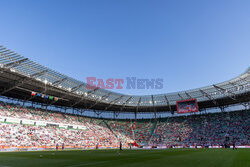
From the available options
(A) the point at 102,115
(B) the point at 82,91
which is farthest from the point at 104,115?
(B) the point at 82,91

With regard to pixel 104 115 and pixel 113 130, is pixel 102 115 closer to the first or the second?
pixel 104 115

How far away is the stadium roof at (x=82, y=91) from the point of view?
118 feet

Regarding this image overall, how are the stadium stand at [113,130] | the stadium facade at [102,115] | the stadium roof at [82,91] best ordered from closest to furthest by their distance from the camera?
the stadium roof at [82,91] → the stadium facade at [102,115] → the stadium stand at [113,130]

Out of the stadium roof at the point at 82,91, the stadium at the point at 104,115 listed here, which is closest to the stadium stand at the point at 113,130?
the stadium at the point at 104,115

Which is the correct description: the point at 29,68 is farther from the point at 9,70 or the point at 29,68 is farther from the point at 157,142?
the point at 157,142

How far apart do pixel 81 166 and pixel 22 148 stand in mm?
30538

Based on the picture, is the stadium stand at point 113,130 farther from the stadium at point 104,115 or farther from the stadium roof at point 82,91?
the stadium roof at point 82,91

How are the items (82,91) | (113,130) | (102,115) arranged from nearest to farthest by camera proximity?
(82,91), (113,130), (102,115)

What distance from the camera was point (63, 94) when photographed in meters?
50.8

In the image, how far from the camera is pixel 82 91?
52.9m

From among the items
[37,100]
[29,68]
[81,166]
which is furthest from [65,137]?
[81,166]

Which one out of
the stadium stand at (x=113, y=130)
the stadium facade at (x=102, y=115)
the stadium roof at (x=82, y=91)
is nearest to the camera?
the stadium roof at (x=82, y=91)

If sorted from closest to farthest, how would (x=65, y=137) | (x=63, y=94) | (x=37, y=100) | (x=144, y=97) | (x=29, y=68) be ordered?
1. (x=29, y=68)
2. (x=65, y=137)
3. (x=63, y=94)
4. (x=37, y=100)
5. (x=144, y=97)

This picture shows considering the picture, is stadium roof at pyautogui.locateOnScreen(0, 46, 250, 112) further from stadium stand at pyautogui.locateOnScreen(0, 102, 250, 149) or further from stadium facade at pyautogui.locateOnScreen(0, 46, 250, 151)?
stadium stand at pyautogui.locateOnScreen(0, 102, 250, 149)
